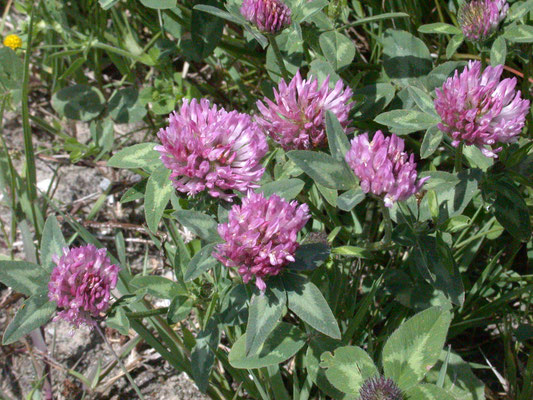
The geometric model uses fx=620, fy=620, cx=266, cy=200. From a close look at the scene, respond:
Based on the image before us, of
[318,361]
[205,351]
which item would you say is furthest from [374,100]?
[205,351]

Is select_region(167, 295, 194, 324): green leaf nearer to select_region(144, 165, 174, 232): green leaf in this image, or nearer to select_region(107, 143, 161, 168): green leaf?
select_region(144, 165, 174, 232): green leaf

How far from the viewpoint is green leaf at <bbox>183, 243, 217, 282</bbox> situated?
1917 mm

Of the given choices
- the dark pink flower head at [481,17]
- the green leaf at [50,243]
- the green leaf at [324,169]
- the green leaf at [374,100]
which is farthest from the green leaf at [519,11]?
the green leaf at [50,243]

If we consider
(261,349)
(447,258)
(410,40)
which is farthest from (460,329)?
(410,40)

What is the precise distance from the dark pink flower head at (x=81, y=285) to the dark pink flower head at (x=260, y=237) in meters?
0.47

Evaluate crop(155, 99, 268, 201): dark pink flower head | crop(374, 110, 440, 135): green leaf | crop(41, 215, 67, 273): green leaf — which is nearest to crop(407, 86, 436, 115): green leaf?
crop(374, 110, 440, 135): green leaf

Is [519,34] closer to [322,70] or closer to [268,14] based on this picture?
[322,70]

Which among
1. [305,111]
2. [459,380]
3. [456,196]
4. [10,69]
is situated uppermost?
[305,111]

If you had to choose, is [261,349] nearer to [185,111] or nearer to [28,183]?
[185,111]

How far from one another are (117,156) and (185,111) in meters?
0.40

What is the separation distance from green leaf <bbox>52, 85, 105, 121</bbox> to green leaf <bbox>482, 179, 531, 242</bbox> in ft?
7.00

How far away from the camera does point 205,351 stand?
228 centimetres

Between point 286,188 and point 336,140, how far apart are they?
0.73ft

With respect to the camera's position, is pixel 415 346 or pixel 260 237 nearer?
pixel 260 237
